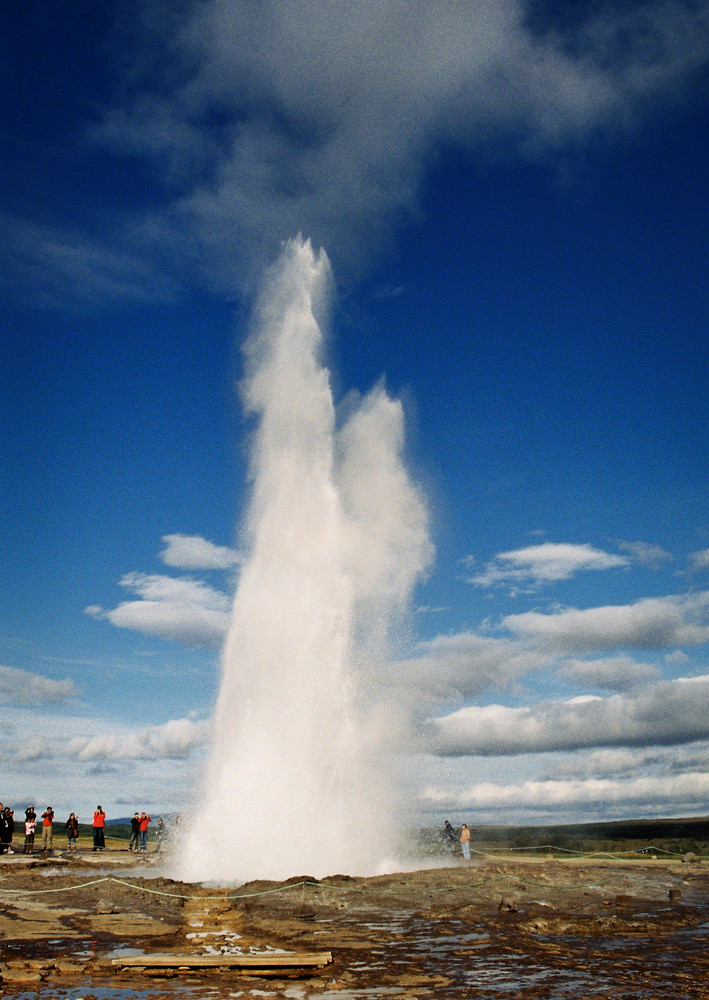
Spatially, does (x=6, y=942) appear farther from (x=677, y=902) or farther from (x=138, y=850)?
(x=138, y=850)

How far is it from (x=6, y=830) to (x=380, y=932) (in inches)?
844

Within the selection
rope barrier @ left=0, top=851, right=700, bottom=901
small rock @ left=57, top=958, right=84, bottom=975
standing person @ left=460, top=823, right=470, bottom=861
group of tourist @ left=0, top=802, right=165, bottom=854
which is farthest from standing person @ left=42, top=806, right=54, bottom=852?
small rock @ left=57, top=958, right=84, bottom=975

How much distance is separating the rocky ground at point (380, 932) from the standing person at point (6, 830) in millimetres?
4946

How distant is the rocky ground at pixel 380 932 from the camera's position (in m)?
11.6

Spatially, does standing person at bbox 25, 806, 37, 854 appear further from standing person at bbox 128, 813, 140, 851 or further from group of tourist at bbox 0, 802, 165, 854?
standing person at bbox 128, 813, 140, 851

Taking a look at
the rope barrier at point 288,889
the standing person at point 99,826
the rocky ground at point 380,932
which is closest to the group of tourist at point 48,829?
the standing person at point 99,826

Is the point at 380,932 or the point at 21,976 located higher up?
the point at 21,976

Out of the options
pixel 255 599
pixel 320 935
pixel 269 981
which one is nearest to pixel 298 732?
pixel 255 599

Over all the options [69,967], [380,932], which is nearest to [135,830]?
[380,932]

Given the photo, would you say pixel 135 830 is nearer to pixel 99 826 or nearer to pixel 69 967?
pixel 99 826

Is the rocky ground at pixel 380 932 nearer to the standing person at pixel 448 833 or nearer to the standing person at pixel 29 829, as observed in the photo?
the standing person at pixel 29 829

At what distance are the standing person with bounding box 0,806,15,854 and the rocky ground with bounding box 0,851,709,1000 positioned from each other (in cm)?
495

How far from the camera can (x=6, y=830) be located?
31641 mm

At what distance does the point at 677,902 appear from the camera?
71.8 ft
